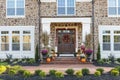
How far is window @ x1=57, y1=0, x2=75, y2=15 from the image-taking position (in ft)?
95.1

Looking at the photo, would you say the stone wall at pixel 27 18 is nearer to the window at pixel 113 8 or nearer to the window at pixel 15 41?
the window at pixel 15 41

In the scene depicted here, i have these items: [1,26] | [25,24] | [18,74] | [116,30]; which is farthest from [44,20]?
[18,74]

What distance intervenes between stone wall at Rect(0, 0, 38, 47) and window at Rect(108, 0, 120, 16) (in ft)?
21.7

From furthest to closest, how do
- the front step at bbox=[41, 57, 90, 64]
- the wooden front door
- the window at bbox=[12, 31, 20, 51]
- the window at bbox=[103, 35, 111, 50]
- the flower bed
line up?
the wooden front door, the window at bbox=[12, 31, 20, 51], the window at bbox=[103, 35, 111, 50], the front step at bbox=[41, 57, 90, 64], the flower bed

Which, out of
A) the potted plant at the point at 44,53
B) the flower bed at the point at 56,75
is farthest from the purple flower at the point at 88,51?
the flower bed at the point at 56,75

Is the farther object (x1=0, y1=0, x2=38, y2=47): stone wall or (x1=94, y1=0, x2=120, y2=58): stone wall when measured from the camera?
(x1=0, y1=0, x2=38, y2=47): stone wall

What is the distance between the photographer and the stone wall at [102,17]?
93.8 ft

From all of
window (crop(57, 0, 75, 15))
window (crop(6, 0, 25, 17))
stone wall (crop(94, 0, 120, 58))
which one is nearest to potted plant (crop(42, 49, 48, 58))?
window (crop(57, 0, 75, 15))

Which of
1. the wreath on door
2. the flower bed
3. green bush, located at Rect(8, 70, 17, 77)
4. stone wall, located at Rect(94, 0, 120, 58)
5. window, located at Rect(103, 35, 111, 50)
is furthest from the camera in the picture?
the wreath on door

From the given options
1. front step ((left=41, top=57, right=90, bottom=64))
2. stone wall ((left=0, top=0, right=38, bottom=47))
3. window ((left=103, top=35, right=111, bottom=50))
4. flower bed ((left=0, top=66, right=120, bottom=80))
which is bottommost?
flower bed ((left=0, top=66, right=120, bottom=80))

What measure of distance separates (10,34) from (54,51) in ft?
13.9

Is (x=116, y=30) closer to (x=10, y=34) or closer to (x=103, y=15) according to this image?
(x=103, y=15)

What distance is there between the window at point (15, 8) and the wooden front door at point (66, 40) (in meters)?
3.90

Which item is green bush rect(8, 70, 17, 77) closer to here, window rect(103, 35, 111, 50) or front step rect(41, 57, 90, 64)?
front step rect(41, 57, 90, 64)
